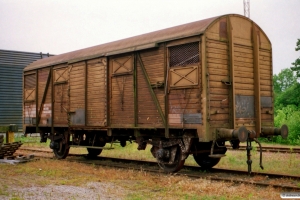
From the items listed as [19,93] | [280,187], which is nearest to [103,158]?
[280,187]

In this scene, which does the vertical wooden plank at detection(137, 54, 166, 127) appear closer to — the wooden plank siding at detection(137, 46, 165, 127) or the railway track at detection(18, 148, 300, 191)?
the wooden plank siding at detection(137, 46, 165, 127)

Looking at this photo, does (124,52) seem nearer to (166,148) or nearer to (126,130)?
(126,130)

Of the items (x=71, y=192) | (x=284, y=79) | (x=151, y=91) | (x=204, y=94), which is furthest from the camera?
(x=284, y=79)

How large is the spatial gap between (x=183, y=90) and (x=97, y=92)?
395 centimetres

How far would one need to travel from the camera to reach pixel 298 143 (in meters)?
19.8

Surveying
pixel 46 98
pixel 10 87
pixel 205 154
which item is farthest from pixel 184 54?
pixel 10 87

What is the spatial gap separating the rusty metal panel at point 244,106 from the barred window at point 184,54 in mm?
1590

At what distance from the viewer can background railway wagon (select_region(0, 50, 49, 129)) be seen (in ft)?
85.6

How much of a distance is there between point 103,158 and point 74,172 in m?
3.78

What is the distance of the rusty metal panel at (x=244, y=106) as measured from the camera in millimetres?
10117

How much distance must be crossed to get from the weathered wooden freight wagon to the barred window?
0.09ft

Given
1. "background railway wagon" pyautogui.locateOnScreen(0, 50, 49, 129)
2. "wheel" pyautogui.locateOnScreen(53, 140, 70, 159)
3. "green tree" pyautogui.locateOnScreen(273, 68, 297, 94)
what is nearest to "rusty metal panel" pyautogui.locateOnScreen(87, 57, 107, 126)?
"wheel" pyautogui.locateOnScreen(53, 140, 70, 159)

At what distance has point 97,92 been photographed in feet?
42.5

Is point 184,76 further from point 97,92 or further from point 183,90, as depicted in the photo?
point 97,92
